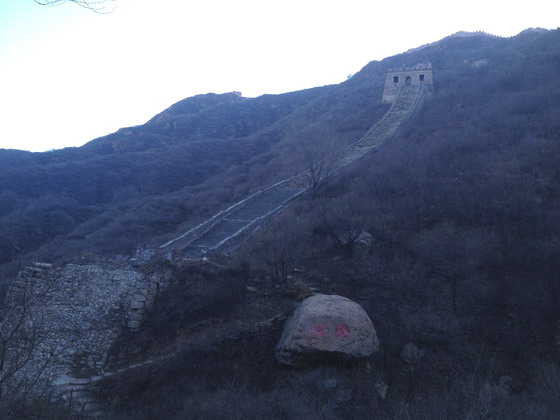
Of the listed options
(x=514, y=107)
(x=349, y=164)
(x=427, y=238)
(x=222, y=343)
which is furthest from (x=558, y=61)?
(x=222, y=343)

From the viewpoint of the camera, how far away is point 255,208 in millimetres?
19016

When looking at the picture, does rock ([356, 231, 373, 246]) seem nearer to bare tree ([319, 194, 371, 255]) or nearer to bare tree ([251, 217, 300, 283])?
bare tree ([319, 194, 371, 255])

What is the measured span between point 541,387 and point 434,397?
157cm

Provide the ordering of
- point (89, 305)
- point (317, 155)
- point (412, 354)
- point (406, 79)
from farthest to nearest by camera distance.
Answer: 1. point (406, 79)
2. point (317, 155)
3. point (89, 305)
4. point (412, 354)

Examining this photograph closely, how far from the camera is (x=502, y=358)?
8.48 meters

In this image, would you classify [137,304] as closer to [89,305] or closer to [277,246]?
[89,305]

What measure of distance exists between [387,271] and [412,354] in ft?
9.40

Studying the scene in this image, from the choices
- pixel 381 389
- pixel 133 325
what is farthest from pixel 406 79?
pixel 381 389

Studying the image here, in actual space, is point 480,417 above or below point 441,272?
above

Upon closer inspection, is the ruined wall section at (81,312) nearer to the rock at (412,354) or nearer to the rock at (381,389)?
the rock at (381,389)

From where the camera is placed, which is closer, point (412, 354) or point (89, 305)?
point (412, 354)

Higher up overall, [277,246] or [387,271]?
[277,246]

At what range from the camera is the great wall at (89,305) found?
29.6 feet

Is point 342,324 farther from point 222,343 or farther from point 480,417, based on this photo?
point 480,417
